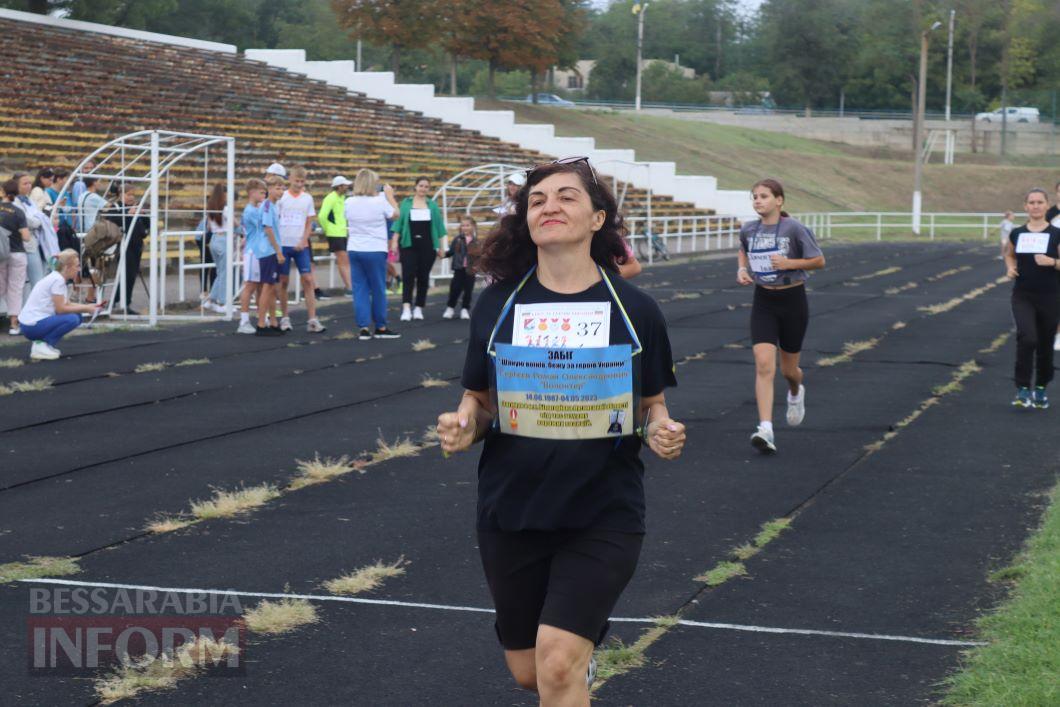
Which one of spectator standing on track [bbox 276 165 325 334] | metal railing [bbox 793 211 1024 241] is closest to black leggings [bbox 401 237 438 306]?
spectator standing on track [bbox 276 165 325 334]

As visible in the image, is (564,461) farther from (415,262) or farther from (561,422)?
(415,262)

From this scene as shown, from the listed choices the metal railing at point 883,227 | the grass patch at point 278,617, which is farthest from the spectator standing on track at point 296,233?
the metal railing at point 883,227

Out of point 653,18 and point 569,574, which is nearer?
point 569,574

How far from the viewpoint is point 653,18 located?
134 m

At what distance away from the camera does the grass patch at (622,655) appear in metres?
5.51

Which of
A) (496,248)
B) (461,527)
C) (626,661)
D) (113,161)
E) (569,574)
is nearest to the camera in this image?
(569,574)

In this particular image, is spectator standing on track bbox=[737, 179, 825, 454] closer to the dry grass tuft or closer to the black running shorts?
the dry grass tuft

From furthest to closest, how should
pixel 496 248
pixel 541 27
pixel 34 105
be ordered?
1. pixel 541 27
2. pixel 34 105
3. pixel 496 248

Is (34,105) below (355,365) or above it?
above

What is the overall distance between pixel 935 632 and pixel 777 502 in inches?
102

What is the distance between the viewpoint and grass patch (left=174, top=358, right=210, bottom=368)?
49.4 ft

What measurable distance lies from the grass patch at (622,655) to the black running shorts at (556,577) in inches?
49.5

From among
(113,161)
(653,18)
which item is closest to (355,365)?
(113,161)

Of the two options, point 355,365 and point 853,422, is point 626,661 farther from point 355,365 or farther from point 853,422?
point 355,365
